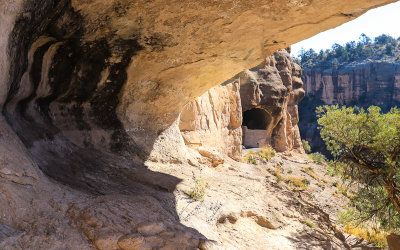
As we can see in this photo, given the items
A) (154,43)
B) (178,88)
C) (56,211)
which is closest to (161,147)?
(178,88)

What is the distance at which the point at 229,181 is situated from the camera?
6367 mm

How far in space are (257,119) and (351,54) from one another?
1622 inches

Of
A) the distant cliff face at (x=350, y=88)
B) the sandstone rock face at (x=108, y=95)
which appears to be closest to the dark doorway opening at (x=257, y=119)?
the sandstone rock face at (x=108, y=95)

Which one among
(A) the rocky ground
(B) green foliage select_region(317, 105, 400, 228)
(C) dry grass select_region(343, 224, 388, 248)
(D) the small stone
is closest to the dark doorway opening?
(C) dry grass select_region(343, 224, 388, 248)

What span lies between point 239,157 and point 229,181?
19.9ft

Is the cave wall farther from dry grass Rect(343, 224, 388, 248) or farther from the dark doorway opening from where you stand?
the dark doorway opening

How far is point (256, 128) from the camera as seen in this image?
22672 mm

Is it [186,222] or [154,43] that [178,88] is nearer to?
[154,43]

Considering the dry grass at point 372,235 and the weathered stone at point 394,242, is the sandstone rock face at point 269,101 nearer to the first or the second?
the dry grass at point 372,235

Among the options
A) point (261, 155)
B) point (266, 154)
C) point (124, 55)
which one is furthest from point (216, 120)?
point (266, 154)

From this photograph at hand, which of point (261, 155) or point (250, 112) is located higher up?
point (250, 112)

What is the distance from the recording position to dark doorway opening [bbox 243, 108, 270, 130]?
21766mm

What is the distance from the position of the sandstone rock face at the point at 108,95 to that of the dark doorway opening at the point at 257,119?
15.5 meters

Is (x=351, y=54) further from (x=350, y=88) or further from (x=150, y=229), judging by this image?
(x=150, y=229)
